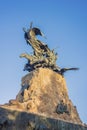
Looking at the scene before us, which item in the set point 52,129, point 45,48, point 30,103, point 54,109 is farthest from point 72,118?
point 45,48

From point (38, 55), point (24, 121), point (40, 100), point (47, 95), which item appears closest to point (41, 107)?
point (40, 100)

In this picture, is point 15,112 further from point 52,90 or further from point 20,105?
point 52,90

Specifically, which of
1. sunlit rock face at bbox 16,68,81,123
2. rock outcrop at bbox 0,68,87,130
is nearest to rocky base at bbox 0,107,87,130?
rock outcrop at bbox 0,68,87,130

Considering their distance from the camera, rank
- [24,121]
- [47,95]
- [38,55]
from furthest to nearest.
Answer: [38,55], [47,95], [24,121]

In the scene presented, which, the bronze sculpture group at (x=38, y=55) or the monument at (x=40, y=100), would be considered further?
the bronze sculpture group at (x=38, y=55)

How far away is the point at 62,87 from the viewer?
108 ft

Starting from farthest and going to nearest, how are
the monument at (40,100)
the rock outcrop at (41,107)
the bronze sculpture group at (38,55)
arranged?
the bronze sculpture group at (38,55) < the monument at (40,100) < the rock outcrop at (41,107)

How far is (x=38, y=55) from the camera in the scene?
34344 mm

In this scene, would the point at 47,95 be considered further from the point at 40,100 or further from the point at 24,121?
the point at 24,121

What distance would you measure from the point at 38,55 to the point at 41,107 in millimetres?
7300

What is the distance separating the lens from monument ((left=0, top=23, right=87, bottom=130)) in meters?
23.1

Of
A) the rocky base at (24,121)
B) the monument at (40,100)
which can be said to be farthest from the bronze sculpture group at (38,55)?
the rocky base at (24,121)

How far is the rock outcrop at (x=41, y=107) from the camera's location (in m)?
22.9

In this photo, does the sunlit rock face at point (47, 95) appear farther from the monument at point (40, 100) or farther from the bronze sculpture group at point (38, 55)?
the bronze sculpture group at point (38, 55)
